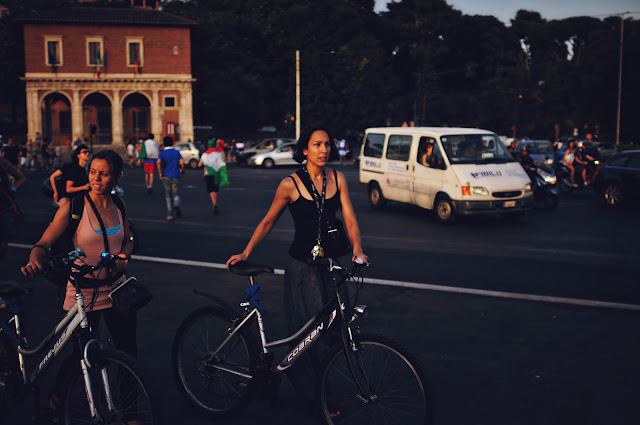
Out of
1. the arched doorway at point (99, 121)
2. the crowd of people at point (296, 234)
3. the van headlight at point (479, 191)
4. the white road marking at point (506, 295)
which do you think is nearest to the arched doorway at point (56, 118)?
the arched doorway at point (99, 121)

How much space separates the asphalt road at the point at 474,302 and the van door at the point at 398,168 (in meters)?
0.62

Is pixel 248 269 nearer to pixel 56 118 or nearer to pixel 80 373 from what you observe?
pixel 80 373

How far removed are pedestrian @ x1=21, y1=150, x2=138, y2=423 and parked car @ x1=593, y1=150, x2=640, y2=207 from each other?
14.9 metres

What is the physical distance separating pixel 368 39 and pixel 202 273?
63153mm

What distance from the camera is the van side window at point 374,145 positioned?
16495mm

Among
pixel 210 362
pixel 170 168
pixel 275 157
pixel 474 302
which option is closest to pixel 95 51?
pixel 275 157

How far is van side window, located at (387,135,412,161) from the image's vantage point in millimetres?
15500

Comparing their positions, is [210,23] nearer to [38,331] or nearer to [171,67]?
[171,67]

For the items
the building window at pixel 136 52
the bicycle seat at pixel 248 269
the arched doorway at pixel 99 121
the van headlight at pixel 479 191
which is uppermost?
Result: the building window at pixel 136 52

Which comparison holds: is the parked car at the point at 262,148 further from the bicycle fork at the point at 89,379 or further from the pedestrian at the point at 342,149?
the bicycle fork at the point at 89,379

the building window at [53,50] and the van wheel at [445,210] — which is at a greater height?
the building window at [53,50]

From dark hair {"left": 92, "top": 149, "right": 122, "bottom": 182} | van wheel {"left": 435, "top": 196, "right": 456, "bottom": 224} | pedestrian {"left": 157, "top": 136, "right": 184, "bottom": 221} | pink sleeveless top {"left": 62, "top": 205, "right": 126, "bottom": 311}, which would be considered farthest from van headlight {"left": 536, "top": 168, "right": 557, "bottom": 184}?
pink sleeveless top {"left": 62, "top": 205, "right": 126, "bottom": 311}

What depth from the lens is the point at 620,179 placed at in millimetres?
16844

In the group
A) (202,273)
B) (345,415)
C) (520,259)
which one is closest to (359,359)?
(345,415)
